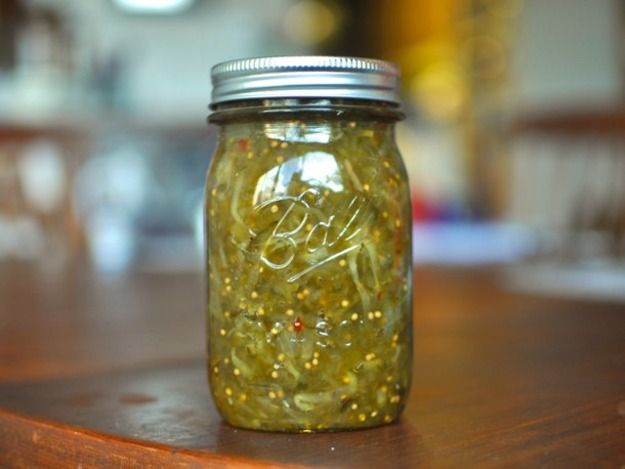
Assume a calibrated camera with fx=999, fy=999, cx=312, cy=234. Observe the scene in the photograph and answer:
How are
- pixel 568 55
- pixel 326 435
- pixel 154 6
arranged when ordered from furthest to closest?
pixel 154 6
pixel 568 55
pixel 326 435

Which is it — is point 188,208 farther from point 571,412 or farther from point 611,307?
point 571,412

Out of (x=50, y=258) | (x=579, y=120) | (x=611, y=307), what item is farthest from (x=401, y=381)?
(x=579, y=120)

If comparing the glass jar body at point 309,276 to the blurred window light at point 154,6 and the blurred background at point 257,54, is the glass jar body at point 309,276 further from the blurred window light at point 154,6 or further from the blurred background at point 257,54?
the blurred window light at point 154,6

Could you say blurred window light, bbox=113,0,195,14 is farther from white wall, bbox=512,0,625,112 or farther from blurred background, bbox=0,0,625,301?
white wall, bbox=512,0,625,112

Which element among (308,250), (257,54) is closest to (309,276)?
(308,250)

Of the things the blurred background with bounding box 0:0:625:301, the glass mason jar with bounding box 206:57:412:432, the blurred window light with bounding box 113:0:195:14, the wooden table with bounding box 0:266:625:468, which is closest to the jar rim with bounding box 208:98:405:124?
the glass mason jar with bounding box 206:57:412:432

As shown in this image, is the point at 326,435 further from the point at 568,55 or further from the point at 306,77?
the point at 568,55
